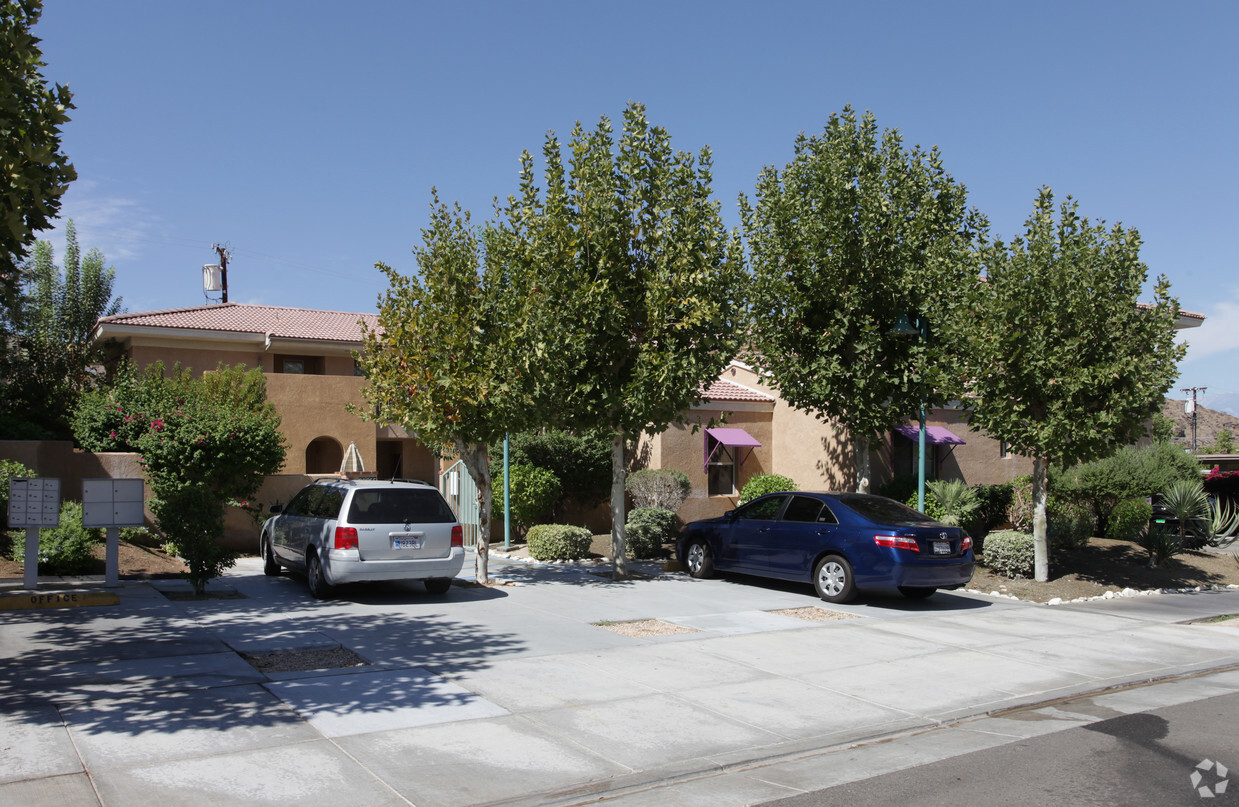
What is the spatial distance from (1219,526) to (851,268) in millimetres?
9306

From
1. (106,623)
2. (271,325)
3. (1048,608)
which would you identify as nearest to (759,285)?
(1048,608)

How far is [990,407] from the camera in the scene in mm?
15500

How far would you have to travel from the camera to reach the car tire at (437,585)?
12.8 meters

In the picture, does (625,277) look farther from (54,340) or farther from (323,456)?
(54,340)

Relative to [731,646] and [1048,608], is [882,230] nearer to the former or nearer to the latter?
[1048,608]

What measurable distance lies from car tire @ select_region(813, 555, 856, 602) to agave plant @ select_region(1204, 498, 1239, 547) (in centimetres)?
1047

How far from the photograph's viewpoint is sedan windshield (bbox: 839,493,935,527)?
13.0m

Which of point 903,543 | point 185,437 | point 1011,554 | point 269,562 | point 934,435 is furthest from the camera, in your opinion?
point 934,435

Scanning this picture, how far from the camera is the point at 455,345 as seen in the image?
1364 centimetres

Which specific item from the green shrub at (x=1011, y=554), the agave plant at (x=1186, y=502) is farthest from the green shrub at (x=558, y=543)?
the agave plant at (x=1186, y=502)

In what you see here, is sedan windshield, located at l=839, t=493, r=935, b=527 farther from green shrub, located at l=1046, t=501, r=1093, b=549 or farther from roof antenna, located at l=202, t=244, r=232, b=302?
roof antenna, located at l=202, t=244, r=232, b=302

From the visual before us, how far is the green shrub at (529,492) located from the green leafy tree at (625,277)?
18.3 ft

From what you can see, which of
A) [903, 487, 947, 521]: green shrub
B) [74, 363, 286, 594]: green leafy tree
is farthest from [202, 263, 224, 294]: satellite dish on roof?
[903, 487, 947, 521]: green shrub

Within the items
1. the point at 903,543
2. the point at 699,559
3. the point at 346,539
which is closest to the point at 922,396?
the point at 699,559
